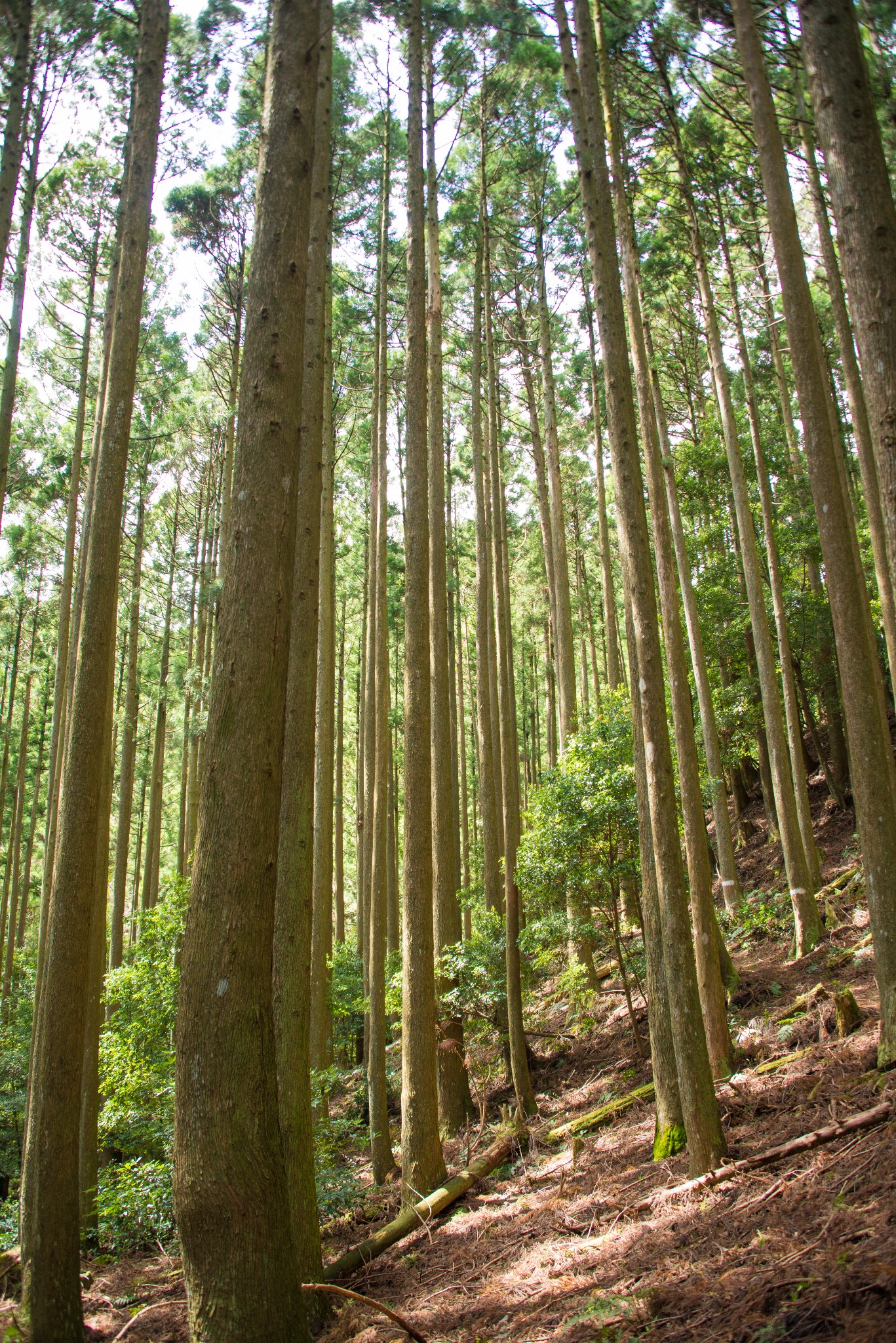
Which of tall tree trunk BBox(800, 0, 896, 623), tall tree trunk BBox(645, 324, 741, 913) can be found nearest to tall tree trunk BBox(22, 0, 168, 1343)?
tall tree trunk BBox(800, 0, 896, 623)

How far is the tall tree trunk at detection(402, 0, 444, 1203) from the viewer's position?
748 cm

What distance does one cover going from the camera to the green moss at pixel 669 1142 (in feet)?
19.6

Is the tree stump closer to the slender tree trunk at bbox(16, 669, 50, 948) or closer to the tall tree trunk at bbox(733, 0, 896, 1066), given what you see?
the tall tree trunk at bbox(733, 0, 896, 1066)

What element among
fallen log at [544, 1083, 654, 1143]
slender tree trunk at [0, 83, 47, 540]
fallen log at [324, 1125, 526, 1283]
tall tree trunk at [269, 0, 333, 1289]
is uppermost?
slender tree trunk at [0, 83, 47, 540]

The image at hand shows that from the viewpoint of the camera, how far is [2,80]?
337 inches

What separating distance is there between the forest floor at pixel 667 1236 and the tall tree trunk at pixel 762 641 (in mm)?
843

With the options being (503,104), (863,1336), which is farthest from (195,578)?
(863,1336)

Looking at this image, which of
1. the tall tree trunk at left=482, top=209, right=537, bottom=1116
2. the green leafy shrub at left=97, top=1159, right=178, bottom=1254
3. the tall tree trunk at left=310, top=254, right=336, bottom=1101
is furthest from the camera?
the tall tree trunk at left=482, top=209, right=537, bottom=1116

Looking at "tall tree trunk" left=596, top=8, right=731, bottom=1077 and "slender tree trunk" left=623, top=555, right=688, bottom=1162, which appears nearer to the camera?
"slender tree trunk" left=623, top=555, right=688, bottom=1162

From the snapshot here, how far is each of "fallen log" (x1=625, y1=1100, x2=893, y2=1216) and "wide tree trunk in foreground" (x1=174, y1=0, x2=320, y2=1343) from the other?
8.43 ft

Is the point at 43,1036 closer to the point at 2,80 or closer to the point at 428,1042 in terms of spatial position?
the point at 428,1042

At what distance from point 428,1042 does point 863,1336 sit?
5.74 meters

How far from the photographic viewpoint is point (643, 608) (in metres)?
6.06

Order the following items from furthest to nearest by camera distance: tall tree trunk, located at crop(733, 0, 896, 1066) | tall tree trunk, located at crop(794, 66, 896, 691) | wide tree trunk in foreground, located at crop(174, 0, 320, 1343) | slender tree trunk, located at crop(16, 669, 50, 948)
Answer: slender tree trunk, located at crop(16, 669, 50, 948)
tall tree trunk, located at crop(794, 66, 896, 691)
tall tree trunk, located at crop(733, 0, 896, 1066)
wide tree trunk in foreground, located at crop(174, 0, 320, 1343)
